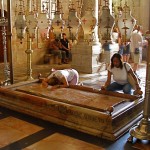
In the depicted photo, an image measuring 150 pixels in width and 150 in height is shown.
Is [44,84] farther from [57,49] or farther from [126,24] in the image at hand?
[57,49]


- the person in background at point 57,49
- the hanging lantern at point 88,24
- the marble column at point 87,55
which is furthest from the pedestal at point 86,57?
the hanging lantern at point 88,24

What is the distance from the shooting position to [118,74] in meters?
4.85

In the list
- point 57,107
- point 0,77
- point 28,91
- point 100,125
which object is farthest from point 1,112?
point 0,77

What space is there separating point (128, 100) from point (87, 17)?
150cm

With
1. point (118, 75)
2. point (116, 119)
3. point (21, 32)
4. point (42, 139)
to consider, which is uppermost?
point (21, 32)

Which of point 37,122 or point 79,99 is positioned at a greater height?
point 79,99

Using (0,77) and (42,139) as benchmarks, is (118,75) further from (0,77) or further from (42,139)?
(0,77)

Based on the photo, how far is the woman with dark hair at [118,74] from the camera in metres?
4.68

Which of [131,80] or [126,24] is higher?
[126,24]

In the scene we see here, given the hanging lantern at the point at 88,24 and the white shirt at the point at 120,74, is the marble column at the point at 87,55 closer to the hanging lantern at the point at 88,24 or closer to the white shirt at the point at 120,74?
the white shirt at the point at 120,74

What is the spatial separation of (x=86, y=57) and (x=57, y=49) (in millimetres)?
2166

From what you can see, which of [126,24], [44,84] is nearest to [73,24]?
[126,24]

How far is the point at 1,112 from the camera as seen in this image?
4.39 meters

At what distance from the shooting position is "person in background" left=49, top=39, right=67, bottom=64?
977cm
